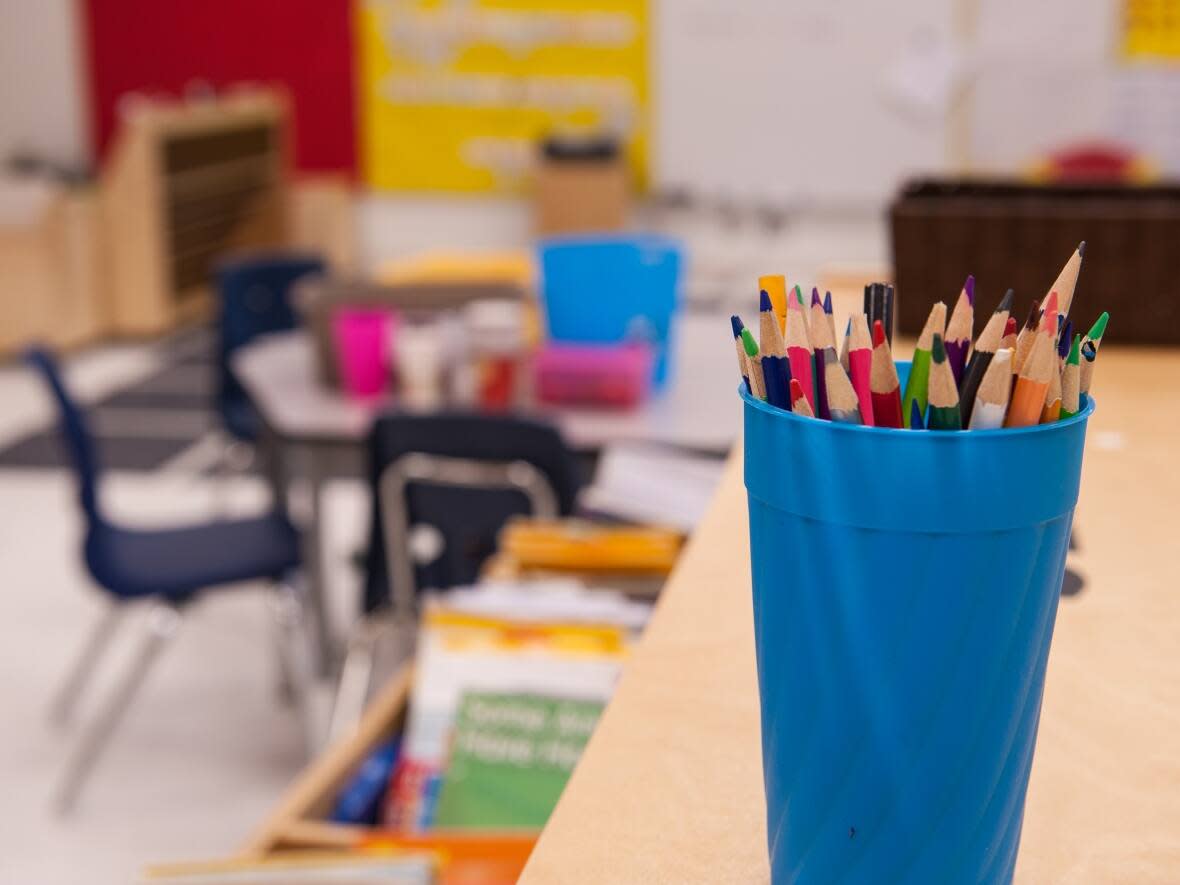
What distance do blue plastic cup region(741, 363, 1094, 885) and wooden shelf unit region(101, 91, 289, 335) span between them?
22.3 ft

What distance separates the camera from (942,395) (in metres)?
0.57

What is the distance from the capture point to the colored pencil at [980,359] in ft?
1.89

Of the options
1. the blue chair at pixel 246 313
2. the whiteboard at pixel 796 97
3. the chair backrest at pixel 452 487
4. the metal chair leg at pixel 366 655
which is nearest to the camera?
the chair backrest at pixel 452 487

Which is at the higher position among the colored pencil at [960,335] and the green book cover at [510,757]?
the colored pencil at [960,335]

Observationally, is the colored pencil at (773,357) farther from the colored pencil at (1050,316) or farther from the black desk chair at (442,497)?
the black desk chair at (442,497)

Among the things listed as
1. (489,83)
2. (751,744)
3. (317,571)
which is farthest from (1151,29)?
(751,744)

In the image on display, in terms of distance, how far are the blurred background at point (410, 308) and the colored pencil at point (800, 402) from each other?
2.92ft

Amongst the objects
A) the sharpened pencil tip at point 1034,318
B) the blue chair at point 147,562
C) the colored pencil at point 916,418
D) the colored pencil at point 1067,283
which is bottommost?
the blue chair at point 147,562

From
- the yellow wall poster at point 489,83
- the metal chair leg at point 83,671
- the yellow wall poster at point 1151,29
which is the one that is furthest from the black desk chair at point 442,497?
the yellow wall poster at point 1151,29

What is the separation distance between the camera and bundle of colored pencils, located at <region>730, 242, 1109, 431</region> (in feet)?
1.87

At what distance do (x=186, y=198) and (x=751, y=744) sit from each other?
7.22m

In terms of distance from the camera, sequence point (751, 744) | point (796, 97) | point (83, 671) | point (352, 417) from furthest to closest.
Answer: point (796, 97) < point (83, 671) < point (352, 417) < point (751, 744)

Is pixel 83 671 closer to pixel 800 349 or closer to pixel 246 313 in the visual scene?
pixel 246 313

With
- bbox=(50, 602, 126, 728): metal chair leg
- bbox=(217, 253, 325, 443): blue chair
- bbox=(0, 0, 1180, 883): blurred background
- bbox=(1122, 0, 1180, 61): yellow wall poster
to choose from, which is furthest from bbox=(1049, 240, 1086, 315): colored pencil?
bbox=(1122, 0, 1180, 61): yellow wall poster
